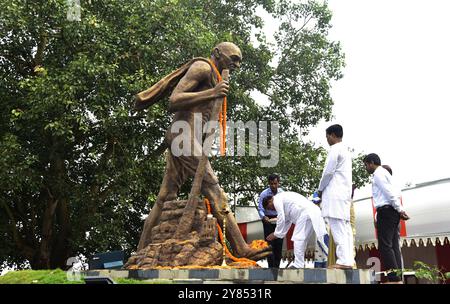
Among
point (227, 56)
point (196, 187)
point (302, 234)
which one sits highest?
point (227, 56)

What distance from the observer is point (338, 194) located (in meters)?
5.94

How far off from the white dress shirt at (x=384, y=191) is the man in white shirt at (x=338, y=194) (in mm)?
650

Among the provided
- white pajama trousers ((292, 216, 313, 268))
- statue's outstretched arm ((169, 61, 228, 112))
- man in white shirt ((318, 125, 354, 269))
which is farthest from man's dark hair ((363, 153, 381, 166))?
statue's outstretched arm ((169, 61, 228, 112))

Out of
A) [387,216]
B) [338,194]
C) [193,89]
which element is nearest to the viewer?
[338,194]

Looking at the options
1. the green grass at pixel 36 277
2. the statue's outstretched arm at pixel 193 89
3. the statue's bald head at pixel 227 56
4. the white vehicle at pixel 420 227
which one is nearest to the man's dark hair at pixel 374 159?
the statue's outstretched arm at pixel 193 89

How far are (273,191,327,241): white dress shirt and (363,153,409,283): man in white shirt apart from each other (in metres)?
0.88

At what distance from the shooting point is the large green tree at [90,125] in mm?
11784

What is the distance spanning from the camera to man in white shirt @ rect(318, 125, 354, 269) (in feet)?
19.1

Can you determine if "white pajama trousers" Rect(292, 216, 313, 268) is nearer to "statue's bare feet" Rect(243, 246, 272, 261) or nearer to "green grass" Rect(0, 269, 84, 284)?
"statue's bare feet" Rect(243, 246, 272, 261)

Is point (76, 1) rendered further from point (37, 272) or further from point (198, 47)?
point (37, 272)

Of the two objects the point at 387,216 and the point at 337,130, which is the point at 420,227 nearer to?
the point at 387,216

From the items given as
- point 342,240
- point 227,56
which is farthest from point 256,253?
point 227,56

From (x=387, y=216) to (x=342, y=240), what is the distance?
3.01 feet

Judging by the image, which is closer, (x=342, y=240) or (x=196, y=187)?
(x=342, y=240)
